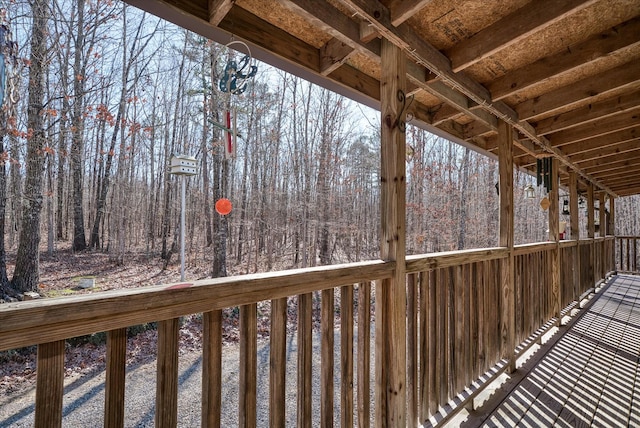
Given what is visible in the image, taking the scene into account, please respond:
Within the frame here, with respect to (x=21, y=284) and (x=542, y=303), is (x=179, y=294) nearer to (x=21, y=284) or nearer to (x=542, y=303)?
(x=542, y=303)

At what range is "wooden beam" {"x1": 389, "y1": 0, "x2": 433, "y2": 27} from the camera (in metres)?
1.40

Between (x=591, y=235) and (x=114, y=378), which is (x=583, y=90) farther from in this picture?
(x=591, y=235)

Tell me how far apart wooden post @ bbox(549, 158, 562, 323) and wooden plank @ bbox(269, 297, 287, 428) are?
13.6ft

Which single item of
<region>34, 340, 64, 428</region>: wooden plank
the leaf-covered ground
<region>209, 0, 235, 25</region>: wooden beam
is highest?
<region>209, 0, 235, 25</region>: wooden beam

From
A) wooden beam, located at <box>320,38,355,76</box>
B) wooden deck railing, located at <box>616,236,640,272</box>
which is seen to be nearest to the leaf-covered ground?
wooden beam, located at <box>320,38,355,76</box>

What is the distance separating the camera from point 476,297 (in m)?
2.46

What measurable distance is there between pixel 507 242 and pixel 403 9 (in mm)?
2232

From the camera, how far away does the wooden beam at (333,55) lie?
1.74 metres

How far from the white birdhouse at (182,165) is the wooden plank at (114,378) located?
0.62 metres

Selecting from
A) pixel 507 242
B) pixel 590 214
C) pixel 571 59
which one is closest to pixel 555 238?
pixel 507 242

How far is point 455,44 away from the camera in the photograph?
78.2 inches

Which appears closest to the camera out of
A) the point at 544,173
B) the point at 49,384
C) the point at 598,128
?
the point at 49,384

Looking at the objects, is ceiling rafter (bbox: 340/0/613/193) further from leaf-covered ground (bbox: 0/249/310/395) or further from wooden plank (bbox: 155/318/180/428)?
leaf-covered ground (bbox: 0/249/310/395)

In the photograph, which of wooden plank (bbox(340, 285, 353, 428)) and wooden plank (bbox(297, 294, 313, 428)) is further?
wooden plank (bbox(340, 285, 353, 428))
